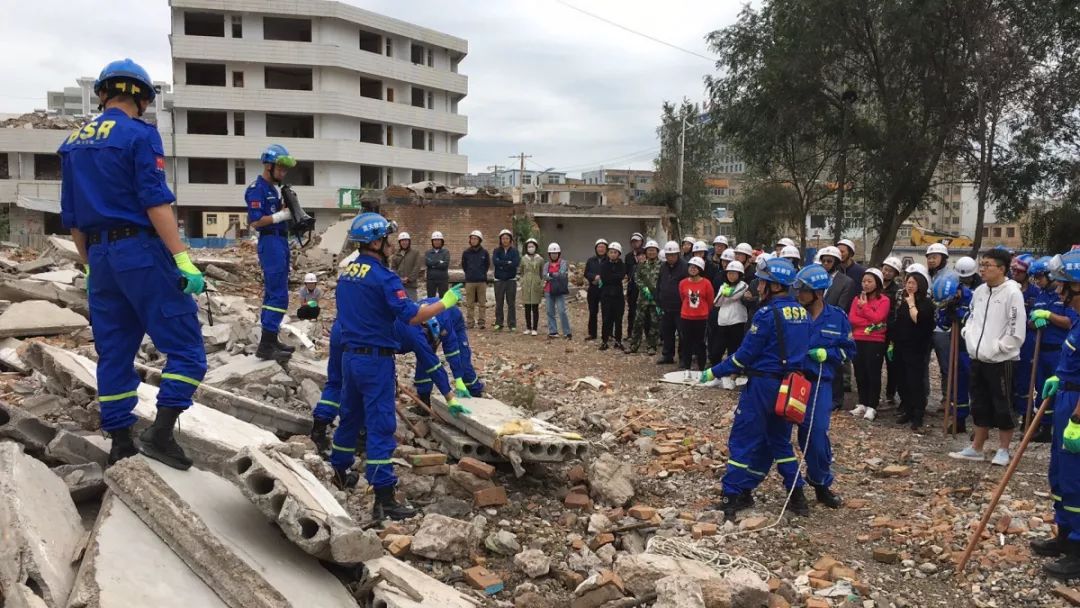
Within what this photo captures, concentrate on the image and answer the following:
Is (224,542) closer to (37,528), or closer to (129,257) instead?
(37,528)

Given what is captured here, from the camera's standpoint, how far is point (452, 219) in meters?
23.3

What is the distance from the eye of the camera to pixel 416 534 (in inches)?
182

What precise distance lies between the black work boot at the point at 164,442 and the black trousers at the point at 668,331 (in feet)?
26.3

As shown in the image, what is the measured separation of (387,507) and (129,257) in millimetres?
2200

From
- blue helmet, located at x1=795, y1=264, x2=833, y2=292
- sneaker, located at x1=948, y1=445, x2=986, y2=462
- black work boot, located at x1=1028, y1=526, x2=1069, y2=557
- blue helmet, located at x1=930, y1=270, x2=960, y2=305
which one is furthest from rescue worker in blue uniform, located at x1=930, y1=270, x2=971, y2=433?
black work boot, located at x1=1028, y1=526, x2=1069, y2=557

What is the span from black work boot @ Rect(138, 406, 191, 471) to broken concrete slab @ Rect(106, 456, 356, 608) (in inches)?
2.7

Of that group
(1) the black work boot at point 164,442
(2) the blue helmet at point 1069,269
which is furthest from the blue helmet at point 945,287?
(1) the black work boot at point 164,442

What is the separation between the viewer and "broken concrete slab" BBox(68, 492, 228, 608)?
2.81 meters

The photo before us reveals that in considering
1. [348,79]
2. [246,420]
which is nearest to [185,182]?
[348,79]

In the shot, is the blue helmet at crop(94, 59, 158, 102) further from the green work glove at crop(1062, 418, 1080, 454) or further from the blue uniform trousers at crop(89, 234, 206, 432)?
the green work glove at crop(1062, 418, 1080, 454)

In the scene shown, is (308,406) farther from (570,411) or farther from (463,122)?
(463,122)

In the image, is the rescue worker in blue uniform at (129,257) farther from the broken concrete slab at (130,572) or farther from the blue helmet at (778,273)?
the blue helmet at (778,273)

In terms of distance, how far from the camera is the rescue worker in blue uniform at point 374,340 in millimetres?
4953

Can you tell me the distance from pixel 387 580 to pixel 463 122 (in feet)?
150
